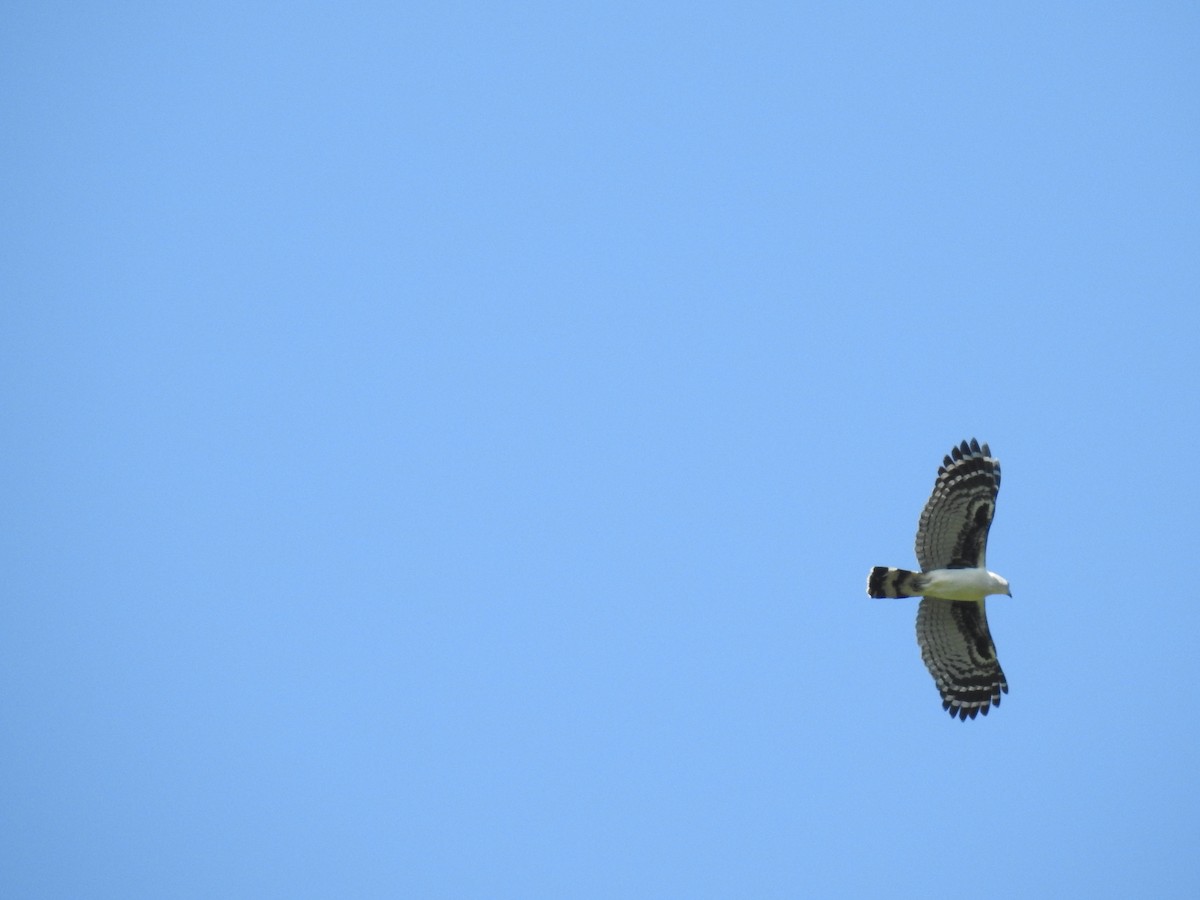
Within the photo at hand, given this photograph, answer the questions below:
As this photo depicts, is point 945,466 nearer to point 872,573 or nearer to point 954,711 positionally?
point 872,573

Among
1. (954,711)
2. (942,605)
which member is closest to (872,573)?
(942,605)

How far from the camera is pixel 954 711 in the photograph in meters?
17.0

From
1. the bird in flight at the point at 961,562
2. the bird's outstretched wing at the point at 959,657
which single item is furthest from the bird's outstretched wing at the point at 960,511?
the bird's outstretched wing at the point at 959,657

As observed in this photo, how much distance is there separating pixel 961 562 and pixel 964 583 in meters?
0.34

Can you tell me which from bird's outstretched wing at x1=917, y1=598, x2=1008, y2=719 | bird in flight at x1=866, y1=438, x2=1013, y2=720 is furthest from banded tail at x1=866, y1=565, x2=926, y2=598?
bird's outstretched wing at x1=917, y1=598, x2=1008, y2=719

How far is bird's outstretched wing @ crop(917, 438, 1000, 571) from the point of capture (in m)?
15.8

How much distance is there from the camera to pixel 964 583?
15.9 m

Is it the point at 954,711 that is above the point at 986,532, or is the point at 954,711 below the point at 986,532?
below

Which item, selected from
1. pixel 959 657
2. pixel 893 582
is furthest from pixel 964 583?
pixel 959 657

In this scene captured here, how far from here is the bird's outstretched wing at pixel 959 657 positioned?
1678 centimetres

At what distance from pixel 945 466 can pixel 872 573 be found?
1591 millimetres

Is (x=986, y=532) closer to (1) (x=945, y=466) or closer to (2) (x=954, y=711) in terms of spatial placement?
(1) (x=945, y=466)

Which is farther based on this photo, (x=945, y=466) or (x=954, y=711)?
(x=954, y=711)

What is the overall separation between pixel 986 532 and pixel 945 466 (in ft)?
3.17
